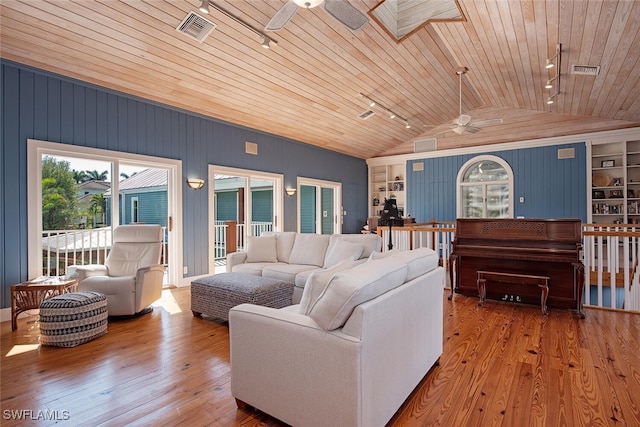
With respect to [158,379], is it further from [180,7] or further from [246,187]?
[246,187]

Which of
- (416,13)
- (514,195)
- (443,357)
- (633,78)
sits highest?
(416,13)

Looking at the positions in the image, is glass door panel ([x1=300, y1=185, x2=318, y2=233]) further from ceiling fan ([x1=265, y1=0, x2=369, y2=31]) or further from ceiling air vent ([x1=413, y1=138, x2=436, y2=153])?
ceiling fan ([x1=265, y1=0, x2=369, y2=31])

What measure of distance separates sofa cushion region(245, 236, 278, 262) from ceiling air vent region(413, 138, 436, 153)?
548 centimetres

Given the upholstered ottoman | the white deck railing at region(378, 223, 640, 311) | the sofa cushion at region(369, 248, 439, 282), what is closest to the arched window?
the white deck railing at region(378, 223, 640, 311)

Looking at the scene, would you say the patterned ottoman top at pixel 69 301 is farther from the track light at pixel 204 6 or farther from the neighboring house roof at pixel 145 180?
the track light at pixel 204 6

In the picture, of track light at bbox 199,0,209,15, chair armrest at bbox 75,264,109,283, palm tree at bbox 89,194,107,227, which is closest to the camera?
track light at bbox 199,0,209,15

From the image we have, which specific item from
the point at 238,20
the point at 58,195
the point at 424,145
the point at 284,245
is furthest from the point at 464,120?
the point at 58,195

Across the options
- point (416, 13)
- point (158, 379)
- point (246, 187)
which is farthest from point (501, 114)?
point (158, 379)

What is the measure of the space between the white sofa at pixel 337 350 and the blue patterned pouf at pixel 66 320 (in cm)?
195

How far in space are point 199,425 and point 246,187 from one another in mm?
5121

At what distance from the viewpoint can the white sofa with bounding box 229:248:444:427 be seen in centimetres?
151

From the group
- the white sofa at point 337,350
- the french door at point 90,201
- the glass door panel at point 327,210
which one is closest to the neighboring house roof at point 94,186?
the french door at point 90,201

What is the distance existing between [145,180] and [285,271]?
293cm

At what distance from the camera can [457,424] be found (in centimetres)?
185
